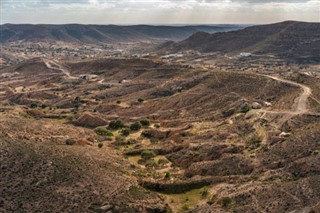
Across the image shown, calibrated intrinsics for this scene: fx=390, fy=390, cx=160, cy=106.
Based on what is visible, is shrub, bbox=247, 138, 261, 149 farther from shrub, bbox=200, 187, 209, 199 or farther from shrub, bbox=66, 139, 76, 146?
shrub, bbox=66, 139, 76, 146

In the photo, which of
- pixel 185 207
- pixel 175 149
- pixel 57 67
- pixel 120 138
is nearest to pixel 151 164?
pixel 175 149

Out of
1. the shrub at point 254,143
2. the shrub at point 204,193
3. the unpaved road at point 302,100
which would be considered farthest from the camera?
the unpaved road at point 302,100

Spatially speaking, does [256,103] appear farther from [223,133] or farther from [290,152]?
[290,152]

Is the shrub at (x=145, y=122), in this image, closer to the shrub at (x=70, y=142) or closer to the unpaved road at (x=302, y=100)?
the shrub at (x=70, y=142)

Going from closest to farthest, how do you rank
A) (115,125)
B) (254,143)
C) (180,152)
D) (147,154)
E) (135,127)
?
(254,143) → (180,152) → (147,154) → (135,127) → (115,125)

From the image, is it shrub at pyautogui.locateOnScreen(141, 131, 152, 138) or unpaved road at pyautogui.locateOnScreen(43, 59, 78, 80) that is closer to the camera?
shrub at pyautogui.locateOnScreen(141, 131, 152, 138)

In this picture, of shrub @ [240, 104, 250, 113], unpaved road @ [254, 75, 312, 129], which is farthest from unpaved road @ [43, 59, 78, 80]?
unpaved road @ [254, 75, 312, 129]

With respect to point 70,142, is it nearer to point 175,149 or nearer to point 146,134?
point 175,149

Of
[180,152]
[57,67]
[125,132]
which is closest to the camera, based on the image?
[180,152]

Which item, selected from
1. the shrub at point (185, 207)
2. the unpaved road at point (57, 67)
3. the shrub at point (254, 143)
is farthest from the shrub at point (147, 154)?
the unpaved road at point (57, 67)

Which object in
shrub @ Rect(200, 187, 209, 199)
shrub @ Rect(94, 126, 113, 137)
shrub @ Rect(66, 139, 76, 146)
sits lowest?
shrub @ Rect(94, 126, 113, 137)

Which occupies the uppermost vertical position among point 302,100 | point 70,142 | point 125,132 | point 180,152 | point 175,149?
point 302,100

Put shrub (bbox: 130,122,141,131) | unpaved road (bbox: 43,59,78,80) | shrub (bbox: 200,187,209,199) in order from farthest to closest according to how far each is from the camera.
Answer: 1. unpaved road (bbox: 43,59,78,80)
2. shrub (bbox: 130,122,141,131)
3. shrub (bbox: 200,187,209,199)
